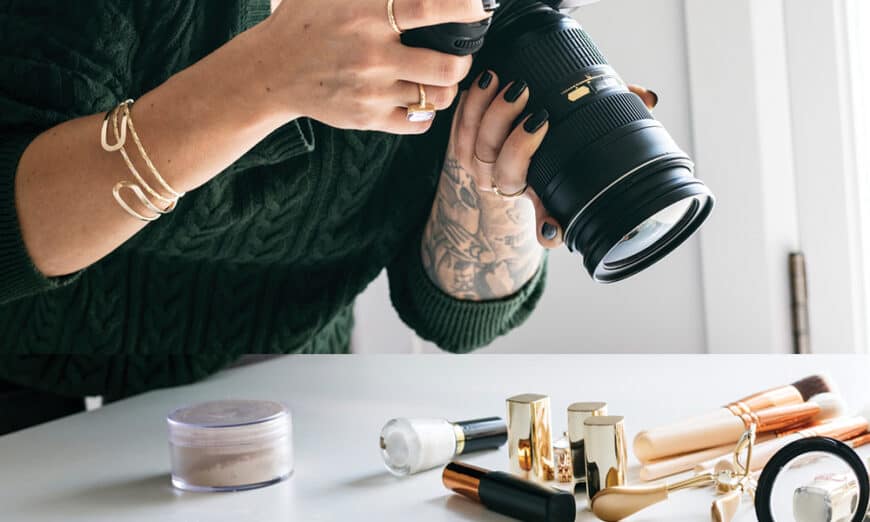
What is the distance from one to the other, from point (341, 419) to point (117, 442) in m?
0.14

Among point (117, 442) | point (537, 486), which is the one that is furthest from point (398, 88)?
point (117, 442)

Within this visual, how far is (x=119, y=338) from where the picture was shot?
753mm

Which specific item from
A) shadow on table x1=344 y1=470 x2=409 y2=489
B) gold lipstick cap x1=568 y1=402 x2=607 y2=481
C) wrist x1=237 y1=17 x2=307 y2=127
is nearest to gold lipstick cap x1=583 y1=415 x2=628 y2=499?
gold lipstick cap x1=568 y1=402 x2=607 y2=481

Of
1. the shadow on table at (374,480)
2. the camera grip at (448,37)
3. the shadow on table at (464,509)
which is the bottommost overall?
the shadow on table at (464,509)

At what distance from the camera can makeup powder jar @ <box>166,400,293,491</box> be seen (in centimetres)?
53

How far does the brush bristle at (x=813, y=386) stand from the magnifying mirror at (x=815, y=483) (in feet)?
0.54

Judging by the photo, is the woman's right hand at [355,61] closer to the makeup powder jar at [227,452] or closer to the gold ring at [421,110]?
the gold ring at [421,110]

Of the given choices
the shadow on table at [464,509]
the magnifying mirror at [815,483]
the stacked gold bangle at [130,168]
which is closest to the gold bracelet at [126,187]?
the stacked gold bangle at [130,168]

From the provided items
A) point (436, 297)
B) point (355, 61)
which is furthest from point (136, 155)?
point (436, 297)

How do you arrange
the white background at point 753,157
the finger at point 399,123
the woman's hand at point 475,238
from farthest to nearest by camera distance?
the white background at point 753,157
the woman's hand at point 475,238
the finger at point 399,123

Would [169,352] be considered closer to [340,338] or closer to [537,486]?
[340,338]

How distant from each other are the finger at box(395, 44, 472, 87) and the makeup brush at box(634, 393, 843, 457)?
21cm

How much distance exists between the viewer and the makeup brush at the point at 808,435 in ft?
1.61

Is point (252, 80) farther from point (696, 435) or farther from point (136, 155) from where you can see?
point (696, 435)
